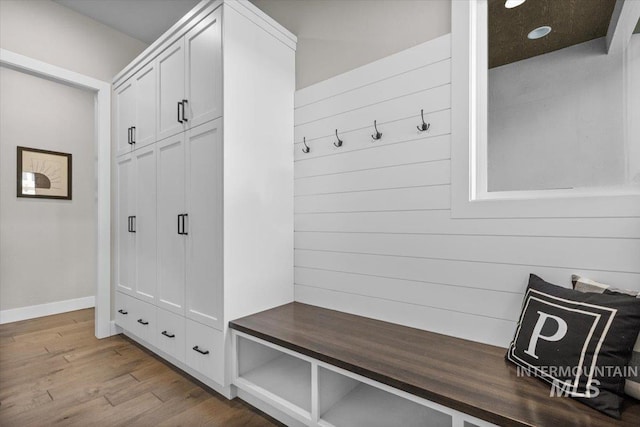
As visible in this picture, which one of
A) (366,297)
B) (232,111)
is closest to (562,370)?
(366,297)

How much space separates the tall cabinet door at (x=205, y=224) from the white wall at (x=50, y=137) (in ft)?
5.74

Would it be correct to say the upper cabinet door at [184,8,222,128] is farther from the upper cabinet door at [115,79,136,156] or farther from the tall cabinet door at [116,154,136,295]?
the tall cabinet door at [116,154,136,295]

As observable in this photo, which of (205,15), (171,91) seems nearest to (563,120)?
(205,15)

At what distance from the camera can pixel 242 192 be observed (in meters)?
1.79

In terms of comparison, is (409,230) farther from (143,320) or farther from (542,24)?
(143,320)

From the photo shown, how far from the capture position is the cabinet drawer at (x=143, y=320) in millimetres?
2238

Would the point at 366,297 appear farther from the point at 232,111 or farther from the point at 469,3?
the point at 469,3

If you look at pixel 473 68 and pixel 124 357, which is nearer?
pixel 473 68

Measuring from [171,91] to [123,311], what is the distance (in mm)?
1800

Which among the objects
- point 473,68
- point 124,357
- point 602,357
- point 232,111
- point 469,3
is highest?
point 469,3

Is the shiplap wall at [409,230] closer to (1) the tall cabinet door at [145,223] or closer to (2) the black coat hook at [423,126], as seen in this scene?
(2) the black coat hook at [423,126]

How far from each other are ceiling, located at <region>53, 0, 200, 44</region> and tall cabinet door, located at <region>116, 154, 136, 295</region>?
1.35 m

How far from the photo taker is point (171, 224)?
2.07m

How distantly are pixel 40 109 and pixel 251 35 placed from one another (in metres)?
3.12
